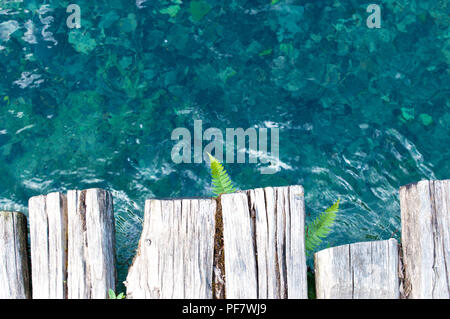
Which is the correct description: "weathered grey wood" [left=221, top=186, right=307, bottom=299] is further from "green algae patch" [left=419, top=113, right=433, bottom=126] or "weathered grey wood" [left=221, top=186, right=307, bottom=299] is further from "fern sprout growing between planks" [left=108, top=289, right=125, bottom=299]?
"green algae patch" [left=419, top=113, right=433, bottom=126]

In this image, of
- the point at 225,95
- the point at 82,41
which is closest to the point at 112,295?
the point at 225,95

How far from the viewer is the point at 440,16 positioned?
18.9ft

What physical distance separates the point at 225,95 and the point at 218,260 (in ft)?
8.17

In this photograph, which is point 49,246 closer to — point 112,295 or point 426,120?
point 112,295

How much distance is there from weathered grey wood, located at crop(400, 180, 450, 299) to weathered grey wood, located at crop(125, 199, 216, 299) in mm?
1581

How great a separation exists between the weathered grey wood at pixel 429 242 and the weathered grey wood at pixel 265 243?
0.87m

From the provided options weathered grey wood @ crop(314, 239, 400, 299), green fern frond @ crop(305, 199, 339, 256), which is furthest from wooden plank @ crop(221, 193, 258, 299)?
green fern frond @ crop(305, 199, 339, 256)

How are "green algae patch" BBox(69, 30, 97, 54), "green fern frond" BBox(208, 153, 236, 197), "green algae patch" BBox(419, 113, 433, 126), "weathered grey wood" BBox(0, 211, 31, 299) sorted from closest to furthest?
"weathered grey wood" BBox(0, 211, 31, 299), "green fern frond" BBox(208, 153, 236, 197), "green algae patch" BBox(419, 113, 433, 126), "green algae patch" BBox(69, 30, 97, 54)

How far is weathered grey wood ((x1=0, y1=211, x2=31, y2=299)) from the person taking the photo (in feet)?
12.5

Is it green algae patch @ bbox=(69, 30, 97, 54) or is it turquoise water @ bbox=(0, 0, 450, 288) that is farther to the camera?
green algae patch @ bbox=(69, 30, 97, 54)

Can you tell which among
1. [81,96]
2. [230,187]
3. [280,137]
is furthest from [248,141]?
[81,96]

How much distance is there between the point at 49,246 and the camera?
3797 millimetres

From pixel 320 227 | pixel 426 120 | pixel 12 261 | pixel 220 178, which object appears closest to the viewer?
pixel 12 261

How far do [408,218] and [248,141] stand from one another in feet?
7.49
